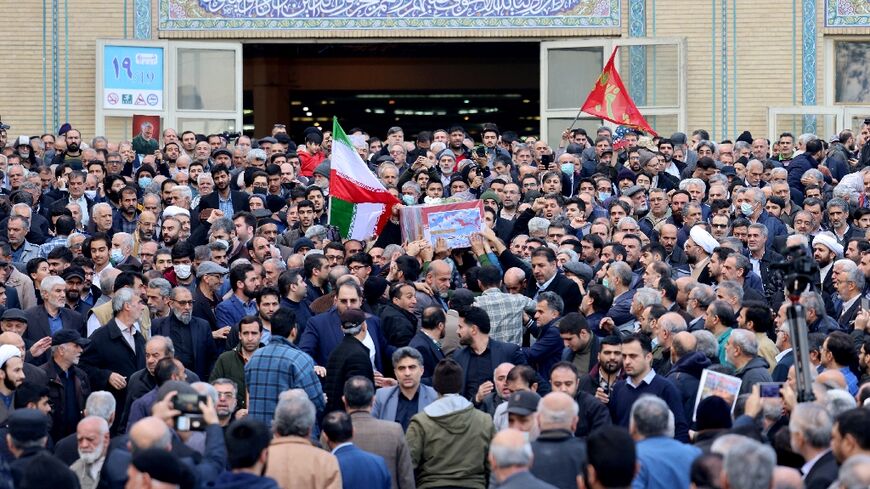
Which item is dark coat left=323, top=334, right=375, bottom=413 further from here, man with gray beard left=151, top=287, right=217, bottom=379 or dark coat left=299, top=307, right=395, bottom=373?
man with gray beard left=151, top=287, right=217, bottom=379

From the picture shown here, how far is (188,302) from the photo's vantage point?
13.8 m

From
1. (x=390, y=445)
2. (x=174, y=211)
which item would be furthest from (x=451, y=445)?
(x=174, y=211)

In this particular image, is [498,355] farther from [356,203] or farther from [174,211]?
[174,211]

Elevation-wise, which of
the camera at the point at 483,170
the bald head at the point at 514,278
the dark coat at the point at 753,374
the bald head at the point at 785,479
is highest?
the camera at the point at 483,170

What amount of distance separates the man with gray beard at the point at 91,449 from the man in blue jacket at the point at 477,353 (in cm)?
309

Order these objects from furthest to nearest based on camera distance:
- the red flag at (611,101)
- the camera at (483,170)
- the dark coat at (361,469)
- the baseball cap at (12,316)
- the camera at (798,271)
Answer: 1. the red flag at (611,101)
2. the camera at (483,170)
3. the baseball cap at (12,316)
4. the dark coat at (361,469)
5. the camera at (798,271)

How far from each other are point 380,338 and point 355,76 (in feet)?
73.0

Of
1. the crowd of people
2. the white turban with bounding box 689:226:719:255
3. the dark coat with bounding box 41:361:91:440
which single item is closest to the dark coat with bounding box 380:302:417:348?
the crowd of people

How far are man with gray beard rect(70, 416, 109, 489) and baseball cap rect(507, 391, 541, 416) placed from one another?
2.33 metres


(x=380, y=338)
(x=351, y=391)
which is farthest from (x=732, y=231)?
(x=351, y=391)

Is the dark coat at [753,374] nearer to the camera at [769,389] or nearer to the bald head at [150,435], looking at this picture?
the camera at [769,389]

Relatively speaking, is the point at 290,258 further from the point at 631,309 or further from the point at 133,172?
the point at 133,172

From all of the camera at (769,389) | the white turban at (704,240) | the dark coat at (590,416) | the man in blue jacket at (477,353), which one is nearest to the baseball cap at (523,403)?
the dark coat at (590,416)

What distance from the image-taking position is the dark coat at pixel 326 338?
1317 cm
